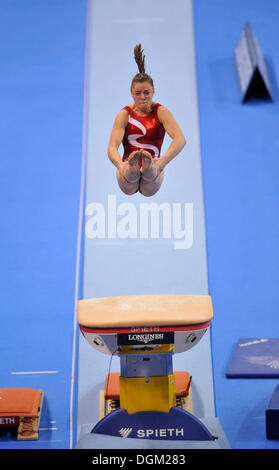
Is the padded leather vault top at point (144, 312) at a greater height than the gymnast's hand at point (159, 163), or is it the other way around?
the gymnast's hand at point (159, 163)

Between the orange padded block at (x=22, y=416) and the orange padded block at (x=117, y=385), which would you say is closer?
the orange padded block at (x=22, y=416)

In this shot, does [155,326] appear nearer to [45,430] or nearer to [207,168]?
[45,430]

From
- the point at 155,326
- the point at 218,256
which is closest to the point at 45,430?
the point at 155,326

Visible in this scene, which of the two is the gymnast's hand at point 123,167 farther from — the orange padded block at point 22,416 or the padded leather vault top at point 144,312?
the orange padded block at point 22,416

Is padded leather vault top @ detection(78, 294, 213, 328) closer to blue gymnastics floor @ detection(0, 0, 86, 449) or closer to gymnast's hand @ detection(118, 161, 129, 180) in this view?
gymnast's hand @ detection(118, 161, 129, 180)

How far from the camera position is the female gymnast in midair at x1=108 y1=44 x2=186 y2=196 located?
367cm

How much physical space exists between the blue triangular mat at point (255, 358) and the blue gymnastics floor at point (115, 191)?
0.24 metres

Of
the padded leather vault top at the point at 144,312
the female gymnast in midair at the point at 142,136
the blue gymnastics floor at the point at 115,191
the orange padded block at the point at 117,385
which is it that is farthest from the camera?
the blue gymnastics floor at the point at 115,191

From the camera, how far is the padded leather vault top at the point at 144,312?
3148 mm

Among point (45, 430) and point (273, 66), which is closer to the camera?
point (45, 430)

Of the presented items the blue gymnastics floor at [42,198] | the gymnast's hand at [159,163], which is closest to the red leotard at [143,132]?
the gymnast's hand at [159,163]

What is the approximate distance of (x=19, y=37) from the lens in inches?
258

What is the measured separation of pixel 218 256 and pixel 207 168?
95 cm

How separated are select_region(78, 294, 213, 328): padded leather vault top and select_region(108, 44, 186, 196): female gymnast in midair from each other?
0.79 metres
